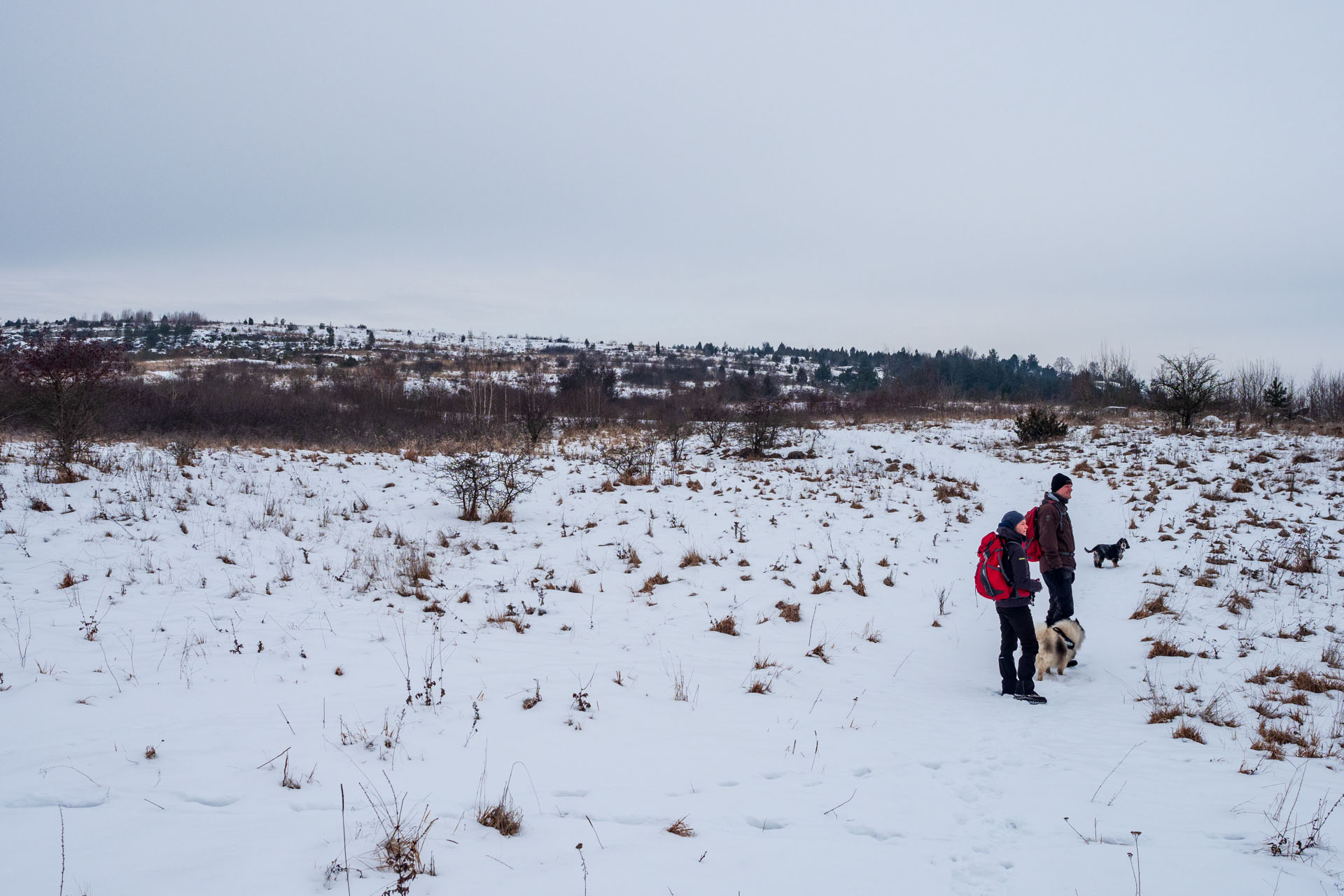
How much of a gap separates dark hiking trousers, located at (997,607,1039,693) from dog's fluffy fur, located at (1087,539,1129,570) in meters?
4.72

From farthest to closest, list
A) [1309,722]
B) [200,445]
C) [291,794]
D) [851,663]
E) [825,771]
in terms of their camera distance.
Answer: [200,445] < [851,663] < [1309,722] < [825,771] < [291,794]

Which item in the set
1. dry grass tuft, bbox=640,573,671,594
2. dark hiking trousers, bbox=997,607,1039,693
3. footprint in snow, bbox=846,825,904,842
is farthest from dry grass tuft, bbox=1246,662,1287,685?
dry grass tuft, bbox=640,573,671,594

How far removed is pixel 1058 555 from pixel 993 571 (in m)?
1.85

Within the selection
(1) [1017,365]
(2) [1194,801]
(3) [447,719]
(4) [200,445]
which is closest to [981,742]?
(2) [1194,801]

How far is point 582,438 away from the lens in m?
23.1

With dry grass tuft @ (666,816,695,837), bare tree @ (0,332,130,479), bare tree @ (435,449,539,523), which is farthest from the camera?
bare tree @ (435,449,539,523)

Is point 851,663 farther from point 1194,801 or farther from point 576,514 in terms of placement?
point 576,514

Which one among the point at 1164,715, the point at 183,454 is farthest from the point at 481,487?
the point at 1164,715

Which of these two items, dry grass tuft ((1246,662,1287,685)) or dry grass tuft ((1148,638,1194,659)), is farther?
dry grass tuft ((1148,638,1194,659))

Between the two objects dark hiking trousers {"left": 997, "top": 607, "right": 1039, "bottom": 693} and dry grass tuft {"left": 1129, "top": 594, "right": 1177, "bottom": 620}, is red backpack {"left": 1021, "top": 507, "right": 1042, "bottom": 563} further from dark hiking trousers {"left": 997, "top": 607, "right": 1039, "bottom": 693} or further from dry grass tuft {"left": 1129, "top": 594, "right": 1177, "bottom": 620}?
dry grass tuft {"left": 1129, "top": 594, "right": 1177, "bottom": 620}

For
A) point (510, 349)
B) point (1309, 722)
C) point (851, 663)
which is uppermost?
point (510, 349)

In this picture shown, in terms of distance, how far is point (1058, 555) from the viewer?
6.99m

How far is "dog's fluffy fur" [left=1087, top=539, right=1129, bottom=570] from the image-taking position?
923 cm

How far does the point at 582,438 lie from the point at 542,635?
16.8m
